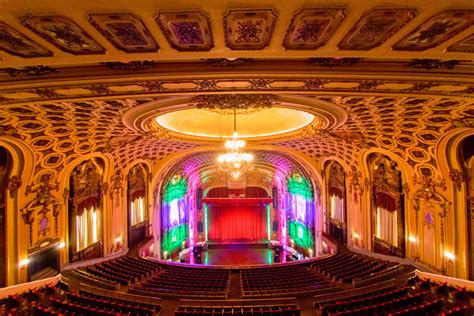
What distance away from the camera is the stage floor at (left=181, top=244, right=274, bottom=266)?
23359 millimetres

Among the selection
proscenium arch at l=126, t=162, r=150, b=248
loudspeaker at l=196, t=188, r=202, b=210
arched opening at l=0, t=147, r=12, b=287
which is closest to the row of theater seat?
arched opening at l=0, t=147, r=12, b=287

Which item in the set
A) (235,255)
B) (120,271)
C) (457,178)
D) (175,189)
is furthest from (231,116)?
(235,255)

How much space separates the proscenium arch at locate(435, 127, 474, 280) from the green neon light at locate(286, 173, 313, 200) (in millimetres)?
10409

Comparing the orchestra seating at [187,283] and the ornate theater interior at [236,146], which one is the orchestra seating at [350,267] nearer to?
the ornate theater interior at [236,146]

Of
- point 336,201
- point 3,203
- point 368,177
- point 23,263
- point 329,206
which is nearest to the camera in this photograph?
point 3,203

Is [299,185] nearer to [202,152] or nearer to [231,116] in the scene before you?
[202,152]

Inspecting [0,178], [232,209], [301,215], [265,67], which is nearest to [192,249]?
[232,209]

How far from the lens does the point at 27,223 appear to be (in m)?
11.4

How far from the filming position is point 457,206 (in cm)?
1145

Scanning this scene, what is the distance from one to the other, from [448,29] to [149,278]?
12754 millimetres

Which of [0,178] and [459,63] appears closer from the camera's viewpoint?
[459,63]

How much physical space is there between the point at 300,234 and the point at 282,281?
13.2 meters

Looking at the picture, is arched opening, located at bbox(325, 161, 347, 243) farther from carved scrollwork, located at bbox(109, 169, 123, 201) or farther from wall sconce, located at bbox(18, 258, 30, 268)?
wall sconce, located at bbox(18, 258, 30, 268)

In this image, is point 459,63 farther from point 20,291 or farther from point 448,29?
point 20,291
